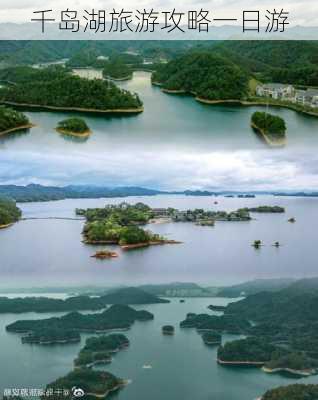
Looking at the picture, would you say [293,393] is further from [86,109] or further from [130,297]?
[86,109]

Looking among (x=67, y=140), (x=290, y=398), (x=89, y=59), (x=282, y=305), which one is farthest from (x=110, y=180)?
(x=290, y=398)

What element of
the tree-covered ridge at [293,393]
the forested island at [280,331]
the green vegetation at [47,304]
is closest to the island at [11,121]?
the green vegetation at [47,304]

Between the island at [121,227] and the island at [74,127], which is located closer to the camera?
the island at [74,127]

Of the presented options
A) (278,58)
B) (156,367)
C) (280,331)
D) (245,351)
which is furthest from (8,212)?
(278,58)

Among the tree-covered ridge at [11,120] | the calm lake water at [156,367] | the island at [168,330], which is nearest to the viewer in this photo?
the calm lake water at [156,367]

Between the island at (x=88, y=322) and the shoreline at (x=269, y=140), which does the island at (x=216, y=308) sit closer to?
the island at (x=88, y=322)
